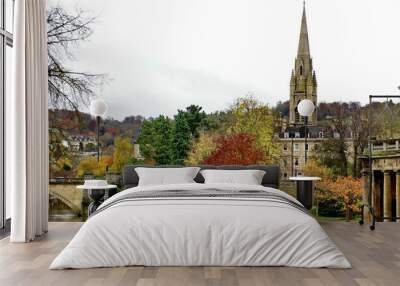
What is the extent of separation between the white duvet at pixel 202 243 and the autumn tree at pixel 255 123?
393 cm

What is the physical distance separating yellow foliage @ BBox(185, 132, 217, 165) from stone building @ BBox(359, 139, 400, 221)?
2.41 meters

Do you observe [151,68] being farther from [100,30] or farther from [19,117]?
[19,117]

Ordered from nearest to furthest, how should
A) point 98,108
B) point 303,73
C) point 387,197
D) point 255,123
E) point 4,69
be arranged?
point 4,69
point 98,108
point 387,197
point 303,73
point 255,123

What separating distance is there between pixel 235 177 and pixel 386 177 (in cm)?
258

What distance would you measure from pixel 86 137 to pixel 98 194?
5.86 ft

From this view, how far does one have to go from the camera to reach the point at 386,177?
25.7ft

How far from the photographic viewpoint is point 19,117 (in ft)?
18.3

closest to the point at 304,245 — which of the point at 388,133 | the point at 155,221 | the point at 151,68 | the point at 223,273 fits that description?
the point at 223,273

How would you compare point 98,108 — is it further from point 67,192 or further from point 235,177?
point 235,177

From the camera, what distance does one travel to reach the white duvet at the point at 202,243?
4.32 meters

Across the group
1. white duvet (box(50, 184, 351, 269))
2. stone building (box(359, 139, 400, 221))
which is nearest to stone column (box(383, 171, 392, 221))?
stone building (box(359, 139, 400, 221))

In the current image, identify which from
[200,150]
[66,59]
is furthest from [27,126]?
[200,150]

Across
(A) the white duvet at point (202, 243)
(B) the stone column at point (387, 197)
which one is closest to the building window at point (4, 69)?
(A) the white duvet at point (202, 243)

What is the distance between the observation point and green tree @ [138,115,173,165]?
27.1 feet
